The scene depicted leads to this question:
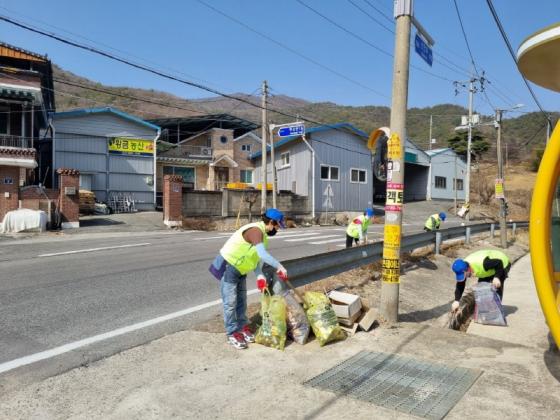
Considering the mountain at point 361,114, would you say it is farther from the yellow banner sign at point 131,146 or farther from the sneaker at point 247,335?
the sneaker at point 247,335

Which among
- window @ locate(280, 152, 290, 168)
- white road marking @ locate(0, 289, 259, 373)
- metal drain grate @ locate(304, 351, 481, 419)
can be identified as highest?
window @ locate(280, 152, 290, 168)

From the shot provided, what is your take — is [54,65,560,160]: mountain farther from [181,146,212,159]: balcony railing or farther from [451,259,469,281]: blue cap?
[451,259,469,281]: blue cap

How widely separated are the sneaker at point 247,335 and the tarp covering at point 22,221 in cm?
1577

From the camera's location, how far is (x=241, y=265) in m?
4.86

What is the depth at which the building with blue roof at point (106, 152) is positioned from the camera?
27078 mm

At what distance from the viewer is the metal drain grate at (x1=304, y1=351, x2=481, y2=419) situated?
11.6ft

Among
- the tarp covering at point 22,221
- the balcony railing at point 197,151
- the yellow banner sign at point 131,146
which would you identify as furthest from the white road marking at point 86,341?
the balcony railing at point 197,151

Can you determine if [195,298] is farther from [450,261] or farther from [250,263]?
[450,261]

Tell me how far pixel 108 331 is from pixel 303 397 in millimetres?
2739

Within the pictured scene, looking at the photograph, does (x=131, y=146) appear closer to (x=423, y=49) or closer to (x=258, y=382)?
(x=423, y=49)

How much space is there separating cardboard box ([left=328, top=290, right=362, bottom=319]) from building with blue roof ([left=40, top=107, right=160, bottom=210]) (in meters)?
25.2

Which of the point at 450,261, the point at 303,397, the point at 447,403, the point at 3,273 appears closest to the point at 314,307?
the point at 303,397

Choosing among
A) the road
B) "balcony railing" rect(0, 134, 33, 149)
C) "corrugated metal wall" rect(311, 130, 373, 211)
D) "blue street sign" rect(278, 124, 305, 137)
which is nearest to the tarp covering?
the road

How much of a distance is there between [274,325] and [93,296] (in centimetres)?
354
